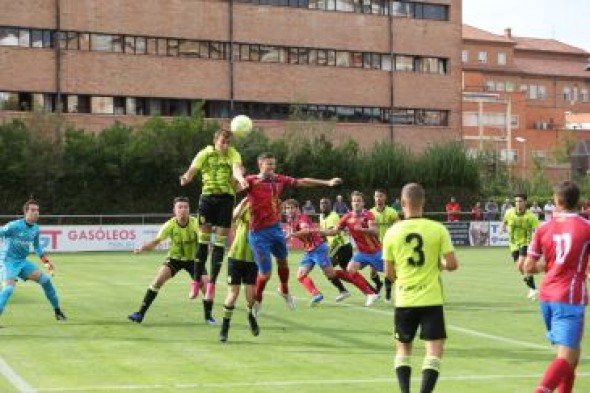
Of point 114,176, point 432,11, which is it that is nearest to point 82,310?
point 114,176

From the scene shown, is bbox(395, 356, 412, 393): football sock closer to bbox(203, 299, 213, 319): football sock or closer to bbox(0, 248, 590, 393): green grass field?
bbox(0, 248, 590, 393): green grass field

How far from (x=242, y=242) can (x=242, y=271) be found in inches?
16.9

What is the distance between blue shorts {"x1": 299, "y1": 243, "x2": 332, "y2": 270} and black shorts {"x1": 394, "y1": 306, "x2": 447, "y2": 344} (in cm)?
1033

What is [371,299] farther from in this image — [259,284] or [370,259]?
[259,284]

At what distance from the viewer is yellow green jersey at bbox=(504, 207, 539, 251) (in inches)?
863

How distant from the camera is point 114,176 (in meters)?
51.1

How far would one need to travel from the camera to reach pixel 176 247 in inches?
639

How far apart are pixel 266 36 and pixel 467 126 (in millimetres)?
45596

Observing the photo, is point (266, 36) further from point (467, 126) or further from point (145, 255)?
point (467, 126)

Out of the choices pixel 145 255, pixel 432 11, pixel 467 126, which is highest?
pixel 432 11

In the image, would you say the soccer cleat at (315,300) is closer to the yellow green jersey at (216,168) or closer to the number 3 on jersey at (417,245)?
the yellow green jersey at (216,168)

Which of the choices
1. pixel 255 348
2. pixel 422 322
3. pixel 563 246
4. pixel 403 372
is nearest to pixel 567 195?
pixel 563 246

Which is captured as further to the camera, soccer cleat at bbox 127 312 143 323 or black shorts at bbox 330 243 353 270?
black shorts at bbox 330 243 353 270

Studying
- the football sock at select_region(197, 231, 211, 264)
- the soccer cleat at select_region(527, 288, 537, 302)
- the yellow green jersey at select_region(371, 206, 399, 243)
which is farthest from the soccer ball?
the soccer cleat at select_region(527, 288, 537, 302)
